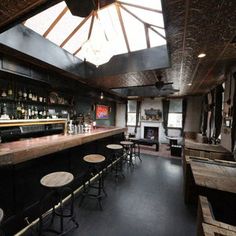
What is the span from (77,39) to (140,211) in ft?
12.2

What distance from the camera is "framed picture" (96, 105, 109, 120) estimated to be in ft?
23.2

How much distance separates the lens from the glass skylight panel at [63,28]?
8.66 ft

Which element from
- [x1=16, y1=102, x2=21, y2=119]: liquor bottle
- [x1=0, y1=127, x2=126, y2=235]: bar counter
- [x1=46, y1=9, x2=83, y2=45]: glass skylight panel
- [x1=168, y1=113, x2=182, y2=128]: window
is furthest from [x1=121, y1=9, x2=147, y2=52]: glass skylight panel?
[x1=168, y1=113, x2=182, y2=128]: window

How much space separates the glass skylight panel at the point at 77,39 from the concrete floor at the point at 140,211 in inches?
131

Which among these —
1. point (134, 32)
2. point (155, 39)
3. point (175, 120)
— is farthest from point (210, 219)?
point (175, 120)

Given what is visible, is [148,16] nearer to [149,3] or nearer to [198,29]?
[149,3]

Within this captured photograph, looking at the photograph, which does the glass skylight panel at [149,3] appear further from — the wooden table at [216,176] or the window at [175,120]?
the window at [175,120]

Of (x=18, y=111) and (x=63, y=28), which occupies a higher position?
(x=63, y=28)

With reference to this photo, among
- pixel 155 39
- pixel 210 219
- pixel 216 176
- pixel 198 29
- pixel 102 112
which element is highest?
pixel 155 39

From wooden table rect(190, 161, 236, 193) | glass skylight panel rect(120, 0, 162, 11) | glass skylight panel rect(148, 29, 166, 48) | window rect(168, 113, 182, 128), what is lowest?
wooden table rect(190, 161, 236, 193)

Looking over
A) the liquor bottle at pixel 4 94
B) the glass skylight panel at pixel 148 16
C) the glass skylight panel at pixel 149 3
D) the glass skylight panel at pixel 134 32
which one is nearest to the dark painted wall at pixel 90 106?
the liquor bottle at pixel 4 94

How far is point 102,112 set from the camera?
745 cm

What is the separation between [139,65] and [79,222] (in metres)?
3.20

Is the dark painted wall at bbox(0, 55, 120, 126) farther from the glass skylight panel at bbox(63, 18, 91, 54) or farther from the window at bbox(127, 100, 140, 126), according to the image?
the window at bbox(127, 100, 140, 126)
